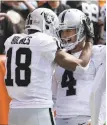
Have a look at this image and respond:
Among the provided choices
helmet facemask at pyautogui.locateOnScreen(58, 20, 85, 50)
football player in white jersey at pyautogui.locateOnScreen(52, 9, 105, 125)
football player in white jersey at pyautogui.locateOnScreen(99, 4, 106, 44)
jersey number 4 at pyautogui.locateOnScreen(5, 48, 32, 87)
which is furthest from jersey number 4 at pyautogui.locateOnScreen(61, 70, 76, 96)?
football player in white jersey at pyautogui.locateOnScreen(99, 4, 106, 44)

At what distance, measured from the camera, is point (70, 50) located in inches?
146

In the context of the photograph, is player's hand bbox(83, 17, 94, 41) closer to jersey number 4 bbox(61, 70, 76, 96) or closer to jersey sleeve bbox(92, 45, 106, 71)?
jersey sleeve bbox(92, 45, 106, 71)

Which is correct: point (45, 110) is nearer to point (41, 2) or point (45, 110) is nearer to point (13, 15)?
point (13, 15)

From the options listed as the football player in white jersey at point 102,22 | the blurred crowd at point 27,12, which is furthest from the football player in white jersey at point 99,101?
the football player in white jersey at point 102,22

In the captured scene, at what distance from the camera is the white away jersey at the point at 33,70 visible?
10.6ft

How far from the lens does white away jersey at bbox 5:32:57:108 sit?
3236 millimetres

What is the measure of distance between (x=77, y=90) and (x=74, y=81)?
0.26ft

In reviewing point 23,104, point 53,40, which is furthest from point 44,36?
point 23,104

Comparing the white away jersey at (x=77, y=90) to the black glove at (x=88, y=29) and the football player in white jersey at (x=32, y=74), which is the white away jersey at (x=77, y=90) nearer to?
the black glove at (x=88, y=29)

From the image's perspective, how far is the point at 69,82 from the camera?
3.60 metres

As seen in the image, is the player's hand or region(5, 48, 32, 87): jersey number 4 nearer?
region(5, 48, 32, 87): jersey number 4

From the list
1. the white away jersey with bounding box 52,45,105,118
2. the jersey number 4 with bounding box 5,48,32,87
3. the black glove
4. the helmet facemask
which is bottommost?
the white away jersey with bounding box 52,45,105,118

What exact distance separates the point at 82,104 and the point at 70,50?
0.47 meters

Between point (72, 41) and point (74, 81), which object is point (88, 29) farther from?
point (74, 81)
